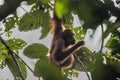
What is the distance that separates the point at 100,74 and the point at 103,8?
22 centimetres

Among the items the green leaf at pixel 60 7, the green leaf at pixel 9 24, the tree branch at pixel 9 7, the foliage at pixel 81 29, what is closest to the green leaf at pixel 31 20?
the foliage at pixel 81 29

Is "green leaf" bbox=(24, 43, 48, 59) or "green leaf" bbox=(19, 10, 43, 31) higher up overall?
"green leaf" bbox=(19, 10, 43, 31)

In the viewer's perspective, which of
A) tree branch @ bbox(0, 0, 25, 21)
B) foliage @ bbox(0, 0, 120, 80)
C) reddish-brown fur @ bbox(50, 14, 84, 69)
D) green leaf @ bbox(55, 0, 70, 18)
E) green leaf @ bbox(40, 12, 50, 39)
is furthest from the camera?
reddish-brown fur @ bbox(50, 14, 84, 69)

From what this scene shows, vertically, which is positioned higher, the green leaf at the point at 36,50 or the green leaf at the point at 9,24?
the green leaf at the point at 9,24

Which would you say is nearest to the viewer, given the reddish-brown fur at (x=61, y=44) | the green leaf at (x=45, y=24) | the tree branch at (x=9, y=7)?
the tree branch at (x=9, y=7)

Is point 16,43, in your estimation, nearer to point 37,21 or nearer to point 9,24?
point 9,24

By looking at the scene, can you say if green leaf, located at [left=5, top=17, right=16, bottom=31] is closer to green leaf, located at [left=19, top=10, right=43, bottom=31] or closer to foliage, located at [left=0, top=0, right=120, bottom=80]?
foliage, located at [left=0, top=0, right=120, bottom=80]

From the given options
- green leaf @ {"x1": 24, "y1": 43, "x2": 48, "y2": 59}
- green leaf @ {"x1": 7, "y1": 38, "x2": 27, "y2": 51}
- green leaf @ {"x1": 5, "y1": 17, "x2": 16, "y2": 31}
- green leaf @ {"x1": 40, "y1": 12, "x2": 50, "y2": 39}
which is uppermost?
green leaf @ {"x1": 5, "y1": 17, "x2": 16, "y2": 31}

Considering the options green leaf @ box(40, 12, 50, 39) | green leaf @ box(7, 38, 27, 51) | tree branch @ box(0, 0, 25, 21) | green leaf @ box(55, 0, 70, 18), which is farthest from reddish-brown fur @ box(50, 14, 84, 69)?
green leaf @ box(55, 0, 70, 18)

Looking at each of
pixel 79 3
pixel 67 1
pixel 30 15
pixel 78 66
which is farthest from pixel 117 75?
pixel 30 15

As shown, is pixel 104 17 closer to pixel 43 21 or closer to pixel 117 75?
pixel 117 75

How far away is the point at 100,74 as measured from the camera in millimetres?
915

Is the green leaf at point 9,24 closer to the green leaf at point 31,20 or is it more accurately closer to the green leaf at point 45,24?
the green leaf at point 31,20

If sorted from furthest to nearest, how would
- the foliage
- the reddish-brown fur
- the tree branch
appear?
the reddish-brown fur, the tree branch, the foliage
